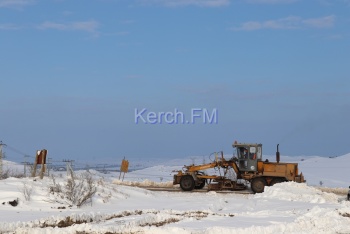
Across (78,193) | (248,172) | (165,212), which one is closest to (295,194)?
(248,172)

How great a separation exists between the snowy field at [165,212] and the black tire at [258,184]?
1289 millimetres

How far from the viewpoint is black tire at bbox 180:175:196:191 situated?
36000 mm

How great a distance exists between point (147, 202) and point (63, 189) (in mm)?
3760

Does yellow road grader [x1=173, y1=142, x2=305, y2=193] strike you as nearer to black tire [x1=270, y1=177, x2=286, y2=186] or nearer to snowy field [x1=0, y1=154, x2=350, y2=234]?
black tire [x1=270, y1=177, x2=286, y2=186]

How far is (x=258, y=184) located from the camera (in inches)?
1341

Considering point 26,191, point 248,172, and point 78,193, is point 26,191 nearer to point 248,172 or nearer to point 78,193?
point 78,193

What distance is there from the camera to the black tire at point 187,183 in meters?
36.0

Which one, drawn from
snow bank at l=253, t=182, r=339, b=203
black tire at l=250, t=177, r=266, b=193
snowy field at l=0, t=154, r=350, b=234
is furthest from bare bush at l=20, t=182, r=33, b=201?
black tire at l=250, t=177, r=266, b=193

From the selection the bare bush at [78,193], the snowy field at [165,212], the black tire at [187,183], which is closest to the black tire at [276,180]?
the snowy field at [165,212]

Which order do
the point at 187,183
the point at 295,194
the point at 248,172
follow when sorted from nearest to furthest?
the point at 295,194 → the point at 248,172 → the point at 187,183

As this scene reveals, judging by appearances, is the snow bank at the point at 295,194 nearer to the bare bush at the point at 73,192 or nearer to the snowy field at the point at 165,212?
the snowy field at the point at 165,212

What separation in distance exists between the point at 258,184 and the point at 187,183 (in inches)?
170

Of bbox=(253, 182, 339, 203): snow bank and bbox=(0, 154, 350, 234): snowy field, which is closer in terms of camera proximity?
bbox=(0, 154, 350, 234): snowy field

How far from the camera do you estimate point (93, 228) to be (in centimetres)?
1716
